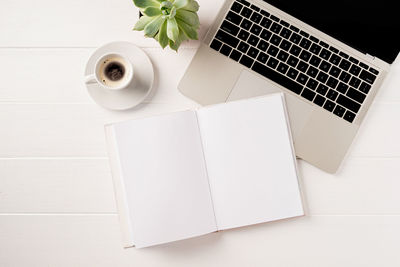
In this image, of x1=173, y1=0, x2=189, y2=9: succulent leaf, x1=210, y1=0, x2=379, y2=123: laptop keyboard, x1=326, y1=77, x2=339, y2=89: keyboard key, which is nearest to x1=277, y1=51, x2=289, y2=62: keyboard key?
x1=210, y1=0, x2=379, y2=123: laptop keyboard

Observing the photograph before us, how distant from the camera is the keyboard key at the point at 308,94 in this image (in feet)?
2.72

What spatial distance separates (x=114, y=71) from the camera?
828 millimetres

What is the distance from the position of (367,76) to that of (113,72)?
54 centimetres

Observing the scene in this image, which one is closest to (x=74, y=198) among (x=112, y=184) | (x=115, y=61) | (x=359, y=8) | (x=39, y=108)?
(x=112, y=184)

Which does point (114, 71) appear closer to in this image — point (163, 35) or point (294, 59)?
point (163, 35)

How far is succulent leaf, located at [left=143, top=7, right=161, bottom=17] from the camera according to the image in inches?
28.8

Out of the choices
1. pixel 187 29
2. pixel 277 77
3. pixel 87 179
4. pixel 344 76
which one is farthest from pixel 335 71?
pixel 87 179

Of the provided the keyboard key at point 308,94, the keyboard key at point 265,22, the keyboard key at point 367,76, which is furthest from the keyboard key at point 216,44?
the keyboard key at point 367,76

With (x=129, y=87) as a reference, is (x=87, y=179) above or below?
below

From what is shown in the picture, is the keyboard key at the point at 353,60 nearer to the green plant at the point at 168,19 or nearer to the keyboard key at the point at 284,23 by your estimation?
the keyboard key at the point at 284,23

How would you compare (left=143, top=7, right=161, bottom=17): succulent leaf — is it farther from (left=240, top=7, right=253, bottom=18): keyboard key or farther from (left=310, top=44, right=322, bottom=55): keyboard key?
(left=310, top=44, right=322, bottom=55): keyboard key

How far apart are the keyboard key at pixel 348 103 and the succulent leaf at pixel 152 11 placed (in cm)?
42

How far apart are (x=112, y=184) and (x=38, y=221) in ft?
0.63

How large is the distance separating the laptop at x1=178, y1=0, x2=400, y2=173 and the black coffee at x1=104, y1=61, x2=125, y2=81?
135 millimetres
